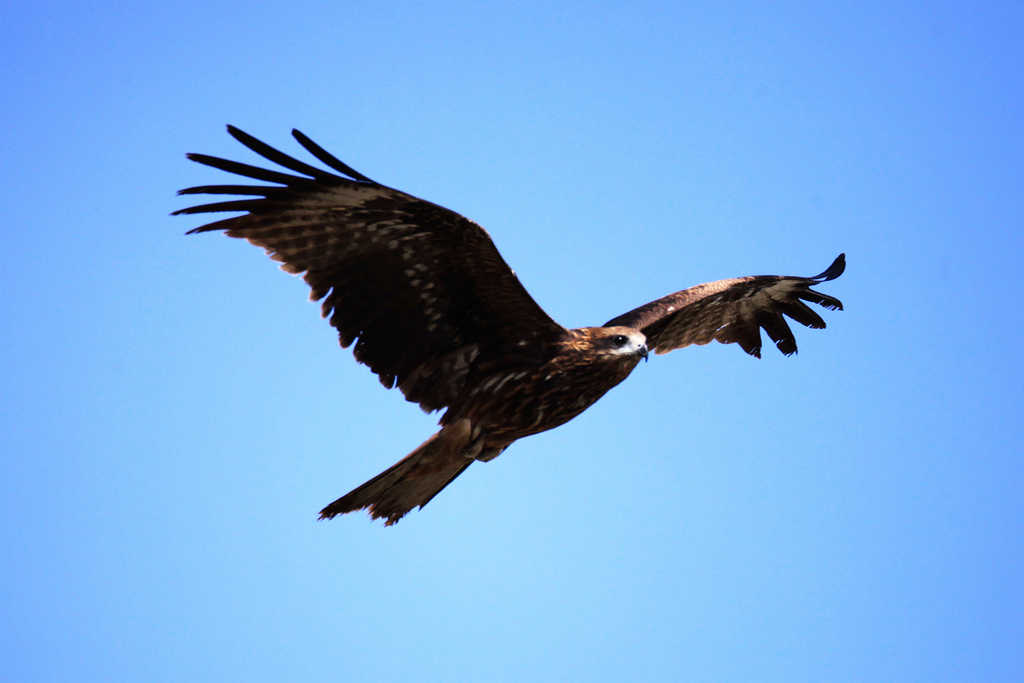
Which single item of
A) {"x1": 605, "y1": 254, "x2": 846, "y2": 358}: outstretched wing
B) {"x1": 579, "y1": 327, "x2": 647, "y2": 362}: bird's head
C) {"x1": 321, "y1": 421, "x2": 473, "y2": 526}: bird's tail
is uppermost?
{"x1": 605, "y1": 254, "x2": 846, "y2": 358}: outstretched wing

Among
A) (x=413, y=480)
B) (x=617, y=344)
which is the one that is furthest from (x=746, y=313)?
(x=413, y=480)

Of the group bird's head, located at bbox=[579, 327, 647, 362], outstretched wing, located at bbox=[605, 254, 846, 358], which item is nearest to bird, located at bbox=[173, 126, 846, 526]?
bird's head, located at bbox=[579, 327, 647, 362]

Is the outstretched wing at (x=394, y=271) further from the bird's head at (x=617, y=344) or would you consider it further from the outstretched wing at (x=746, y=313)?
the outstretched wing at (x=746, y=313)

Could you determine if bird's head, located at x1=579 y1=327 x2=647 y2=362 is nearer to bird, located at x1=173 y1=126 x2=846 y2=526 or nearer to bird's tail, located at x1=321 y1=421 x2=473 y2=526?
bird, located at x1=173 y1=126 x2=846 y2=526

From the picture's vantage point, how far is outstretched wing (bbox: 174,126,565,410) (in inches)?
205

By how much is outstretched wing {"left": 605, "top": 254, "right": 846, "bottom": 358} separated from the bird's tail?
2.07 m

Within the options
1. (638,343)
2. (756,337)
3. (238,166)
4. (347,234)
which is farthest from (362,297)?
(756,337)

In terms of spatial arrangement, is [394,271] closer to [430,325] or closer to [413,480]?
[430,325]

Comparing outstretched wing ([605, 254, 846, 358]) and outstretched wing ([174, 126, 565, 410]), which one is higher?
outstretched wing ([605, 254, 846, 358])

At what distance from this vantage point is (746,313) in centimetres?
779

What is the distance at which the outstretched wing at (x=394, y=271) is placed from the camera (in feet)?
17.1

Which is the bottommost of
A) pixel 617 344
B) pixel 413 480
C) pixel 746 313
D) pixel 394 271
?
pixel 413 480

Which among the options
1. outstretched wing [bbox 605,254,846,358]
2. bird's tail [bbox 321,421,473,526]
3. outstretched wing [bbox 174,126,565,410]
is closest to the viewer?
outstretched wing [bbox 174,126,565,410]

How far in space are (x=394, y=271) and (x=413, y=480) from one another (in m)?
1.31
